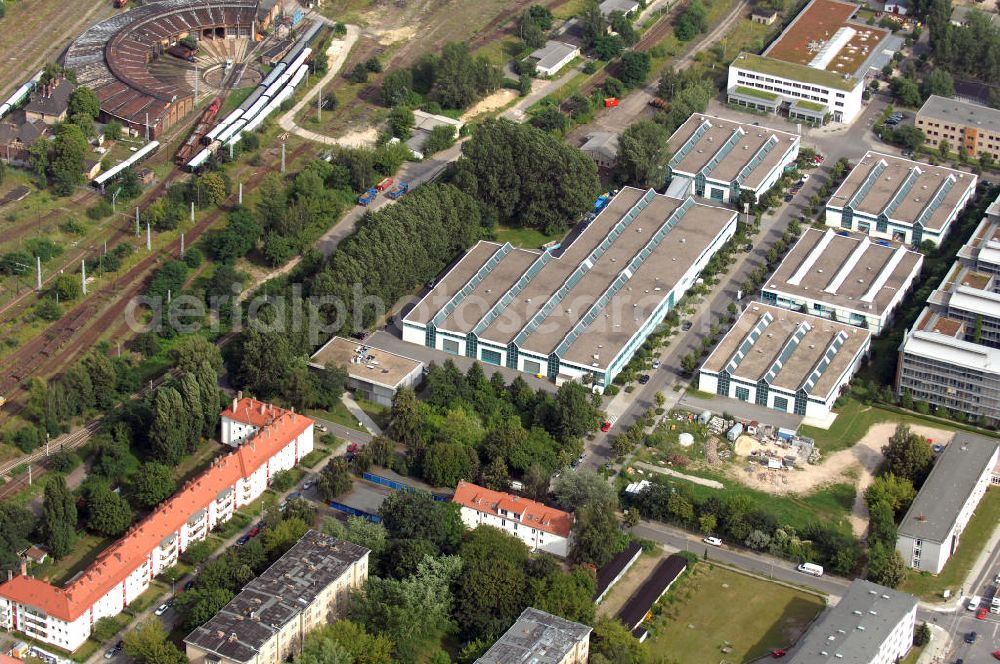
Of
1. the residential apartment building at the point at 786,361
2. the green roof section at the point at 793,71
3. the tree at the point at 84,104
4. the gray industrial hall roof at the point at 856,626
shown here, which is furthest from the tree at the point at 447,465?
the green roof section at the point at 793,71

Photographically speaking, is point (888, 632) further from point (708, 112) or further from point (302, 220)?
point (708, 112)

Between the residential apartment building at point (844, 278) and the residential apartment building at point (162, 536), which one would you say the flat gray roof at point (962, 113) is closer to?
the residential apartment building at point (844, 278)

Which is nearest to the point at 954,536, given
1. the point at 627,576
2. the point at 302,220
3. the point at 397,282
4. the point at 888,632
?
the point at 888,632

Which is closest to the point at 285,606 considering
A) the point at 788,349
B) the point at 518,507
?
the point at 518,507

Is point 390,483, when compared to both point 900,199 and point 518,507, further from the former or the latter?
point 900,199

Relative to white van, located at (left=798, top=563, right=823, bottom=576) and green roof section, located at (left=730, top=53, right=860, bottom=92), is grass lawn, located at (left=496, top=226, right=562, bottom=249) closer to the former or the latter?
green roof section, located at (left=730, top=53, right=860, bottom=92)

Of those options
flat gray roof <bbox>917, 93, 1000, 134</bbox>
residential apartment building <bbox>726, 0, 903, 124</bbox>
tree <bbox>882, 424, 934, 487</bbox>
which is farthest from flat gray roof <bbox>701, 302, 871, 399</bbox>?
residential apartment building <bbox>726, 0, 903, 124</bbox>

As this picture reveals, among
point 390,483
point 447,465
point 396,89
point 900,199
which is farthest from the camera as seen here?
point 396,89
